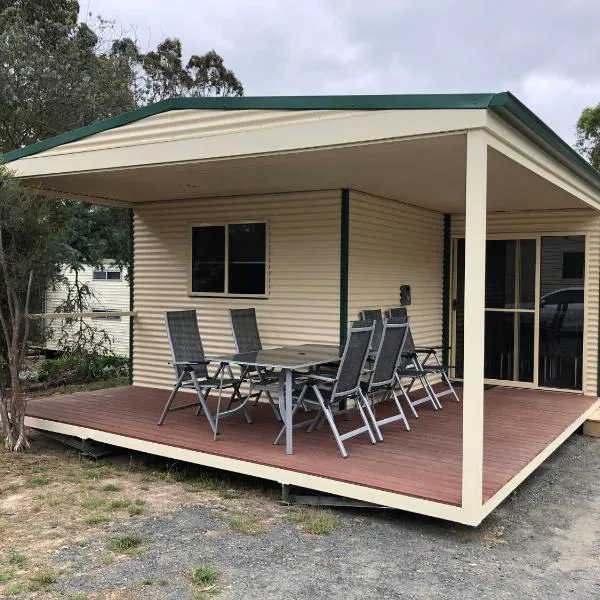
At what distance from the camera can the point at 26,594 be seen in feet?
9.61

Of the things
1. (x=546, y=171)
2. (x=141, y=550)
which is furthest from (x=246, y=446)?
(x=546, y=171)

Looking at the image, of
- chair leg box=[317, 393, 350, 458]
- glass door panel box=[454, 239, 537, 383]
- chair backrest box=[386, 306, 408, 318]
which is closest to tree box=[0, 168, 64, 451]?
chair leg box=[317, 393, 350, 458]

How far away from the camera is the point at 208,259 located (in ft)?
22.8

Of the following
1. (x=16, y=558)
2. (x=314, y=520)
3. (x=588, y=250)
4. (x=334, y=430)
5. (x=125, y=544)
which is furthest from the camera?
(x=588, y=250)

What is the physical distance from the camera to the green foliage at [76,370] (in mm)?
9328

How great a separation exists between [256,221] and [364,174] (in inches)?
64.0

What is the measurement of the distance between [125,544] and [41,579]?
19.8 inches

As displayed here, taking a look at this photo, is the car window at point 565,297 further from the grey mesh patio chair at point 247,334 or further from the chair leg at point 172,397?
the chair leg at point 172,397

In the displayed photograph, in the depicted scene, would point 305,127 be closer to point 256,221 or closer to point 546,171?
point 546,171

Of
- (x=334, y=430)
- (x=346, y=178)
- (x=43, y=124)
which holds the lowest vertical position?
(x=334, y=430)

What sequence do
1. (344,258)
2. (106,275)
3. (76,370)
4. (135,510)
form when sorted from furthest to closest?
(106,275) → (76,370) → (344,258) → (135,510)

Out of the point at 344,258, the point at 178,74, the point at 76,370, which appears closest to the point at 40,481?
the point at 344,258

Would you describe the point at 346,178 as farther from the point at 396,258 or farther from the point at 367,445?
the point at 367,445

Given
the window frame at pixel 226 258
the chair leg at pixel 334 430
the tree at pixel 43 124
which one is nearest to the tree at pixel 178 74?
the tree at pixel 43 124
